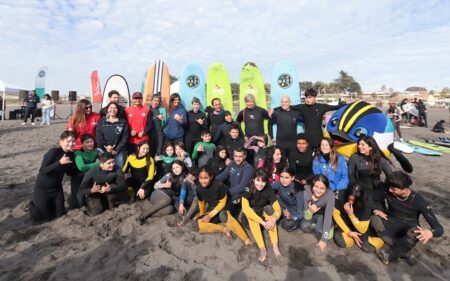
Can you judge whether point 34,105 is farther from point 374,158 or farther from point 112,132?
point 374,158

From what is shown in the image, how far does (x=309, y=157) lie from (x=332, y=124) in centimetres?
96

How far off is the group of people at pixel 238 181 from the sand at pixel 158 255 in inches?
5.4

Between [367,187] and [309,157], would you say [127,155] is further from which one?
[367,187]

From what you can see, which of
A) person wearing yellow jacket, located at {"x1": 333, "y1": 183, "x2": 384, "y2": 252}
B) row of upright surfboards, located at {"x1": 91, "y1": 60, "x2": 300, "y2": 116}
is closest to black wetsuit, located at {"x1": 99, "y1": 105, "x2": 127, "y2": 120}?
row of upright surfboards, located at {"x1": 91, "y1": 60, "x2": 300, "y2": 116}

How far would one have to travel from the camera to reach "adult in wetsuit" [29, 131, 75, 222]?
327 centimetres

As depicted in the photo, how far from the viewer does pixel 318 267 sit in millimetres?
2617

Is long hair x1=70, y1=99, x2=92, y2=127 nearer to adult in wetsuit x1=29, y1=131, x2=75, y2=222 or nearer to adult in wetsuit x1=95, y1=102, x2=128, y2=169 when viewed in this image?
adult in wetsuit x1=95, y1=102, x2=128, y2=169

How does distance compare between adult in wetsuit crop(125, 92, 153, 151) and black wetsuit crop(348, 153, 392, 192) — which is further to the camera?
adult in wetsuit crop(125, 92, 153, 151)

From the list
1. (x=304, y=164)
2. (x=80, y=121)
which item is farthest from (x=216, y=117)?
(x=80, y=121)

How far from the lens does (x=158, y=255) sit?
2.76 meters

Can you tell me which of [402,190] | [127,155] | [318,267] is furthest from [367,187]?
[127,155]

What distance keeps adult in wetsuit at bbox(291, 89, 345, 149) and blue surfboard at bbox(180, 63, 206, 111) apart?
2.79 metres

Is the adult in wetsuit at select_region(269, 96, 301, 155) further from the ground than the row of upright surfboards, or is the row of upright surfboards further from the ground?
the row of upright surfboards

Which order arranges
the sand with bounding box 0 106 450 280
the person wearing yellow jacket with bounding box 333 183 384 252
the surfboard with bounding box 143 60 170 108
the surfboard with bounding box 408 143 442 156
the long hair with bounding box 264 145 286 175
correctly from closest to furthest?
1. the sand with bounding box 0 106 450 280
2. the person wearing yellow jacket with bounding box 333 183 384 252
3. the long hair with bounding box 264 145 286 175
4. the surfboard with bounding box 143 60 170 108
5. the surfboard with bounding box 408 143 442 156
